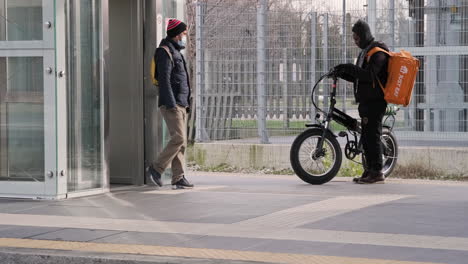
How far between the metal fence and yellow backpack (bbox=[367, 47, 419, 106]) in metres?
1.90

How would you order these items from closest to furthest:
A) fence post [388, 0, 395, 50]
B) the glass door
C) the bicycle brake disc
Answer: the glass door → the bicycle brake disc → fence post [388, 0, 395, 50]

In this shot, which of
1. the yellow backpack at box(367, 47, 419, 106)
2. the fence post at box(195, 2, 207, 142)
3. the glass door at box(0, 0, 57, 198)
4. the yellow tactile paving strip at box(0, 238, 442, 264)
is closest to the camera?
the yellow tactile paving strip at box(0, 238, 442, 264)

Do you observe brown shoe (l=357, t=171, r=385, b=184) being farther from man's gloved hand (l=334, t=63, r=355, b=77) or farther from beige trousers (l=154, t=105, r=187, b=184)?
beige trousers (l=154, t=105, r=187, b=184)

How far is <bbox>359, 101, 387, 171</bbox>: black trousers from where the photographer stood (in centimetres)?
1176

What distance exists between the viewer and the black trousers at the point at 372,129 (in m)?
11.8

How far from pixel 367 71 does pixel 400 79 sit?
0.39m

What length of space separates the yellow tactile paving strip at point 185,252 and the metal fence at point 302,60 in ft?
21.9

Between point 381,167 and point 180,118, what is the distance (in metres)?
2.60

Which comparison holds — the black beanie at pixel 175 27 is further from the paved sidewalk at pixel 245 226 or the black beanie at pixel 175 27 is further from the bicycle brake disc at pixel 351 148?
the bicycle brake disc at pixel 351 148

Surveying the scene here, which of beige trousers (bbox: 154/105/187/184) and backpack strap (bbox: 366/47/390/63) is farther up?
backpack strap (bbox: 366/47/390/63)

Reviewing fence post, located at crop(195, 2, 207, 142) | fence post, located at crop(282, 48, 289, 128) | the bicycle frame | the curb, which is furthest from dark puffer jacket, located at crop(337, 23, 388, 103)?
the curb

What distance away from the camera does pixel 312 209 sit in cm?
949

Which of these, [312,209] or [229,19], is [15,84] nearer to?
[312,209]


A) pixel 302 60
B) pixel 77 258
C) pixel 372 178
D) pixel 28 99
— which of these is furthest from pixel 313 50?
pixel 77 258
